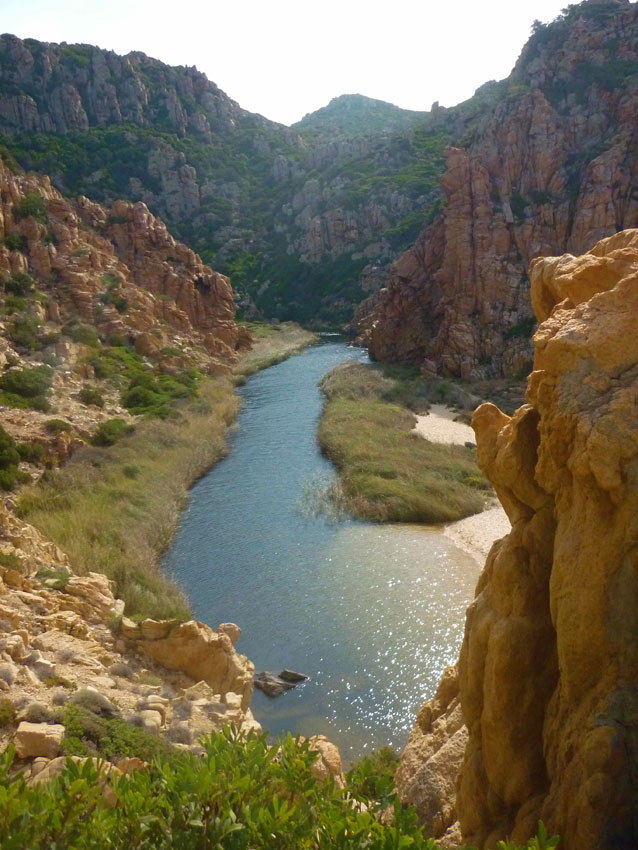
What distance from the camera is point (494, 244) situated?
47406 mm

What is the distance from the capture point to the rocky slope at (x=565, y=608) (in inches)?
212

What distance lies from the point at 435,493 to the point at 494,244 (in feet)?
95.2

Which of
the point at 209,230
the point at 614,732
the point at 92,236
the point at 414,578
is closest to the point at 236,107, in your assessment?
the point at 209,230

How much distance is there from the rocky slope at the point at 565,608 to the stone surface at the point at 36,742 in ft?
14.1

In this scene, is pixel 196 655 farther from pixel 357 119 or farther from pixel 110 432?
pixel 357 119

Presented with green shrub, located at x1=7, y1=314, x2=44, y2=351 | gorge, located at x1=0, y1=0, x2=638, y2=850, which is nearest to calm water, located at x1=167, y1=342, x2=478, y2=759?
gorge, located at x1=0, y1=0, x2=638, y2=850

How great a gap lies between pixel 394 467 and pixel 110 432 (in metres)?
11.2

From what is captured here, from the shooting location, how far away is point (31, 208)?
41.4 m

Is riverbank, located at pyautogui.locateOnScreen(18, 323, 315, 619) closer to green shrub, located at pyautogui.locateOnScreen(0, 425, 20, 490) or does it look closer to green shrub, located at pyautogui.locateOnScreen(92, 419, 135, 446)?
green shrub, located at pyautogui.locateOnScreen(92, 419, 135, 446)

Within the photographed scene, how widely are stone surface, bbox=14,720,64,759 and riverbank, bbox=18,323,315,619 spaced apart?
6106mm

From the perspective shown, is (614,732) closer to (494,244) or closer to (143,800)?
(143,800)

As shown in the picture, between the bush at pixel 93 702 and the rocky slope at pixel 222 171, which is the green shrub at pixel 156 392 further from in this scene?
the rocky slope at pixel 222 171

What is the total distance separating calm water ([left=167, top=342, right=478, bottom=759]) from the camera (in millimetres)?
13430

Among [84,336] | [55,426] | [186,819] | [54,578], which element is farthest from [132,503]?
[186,819]
